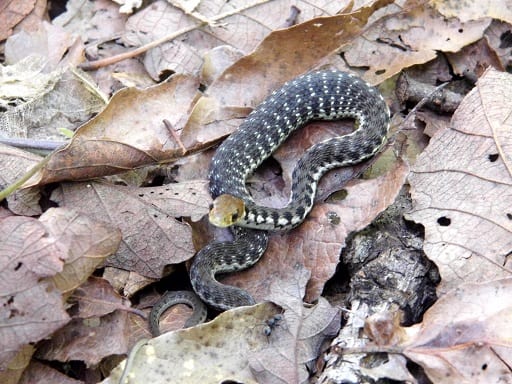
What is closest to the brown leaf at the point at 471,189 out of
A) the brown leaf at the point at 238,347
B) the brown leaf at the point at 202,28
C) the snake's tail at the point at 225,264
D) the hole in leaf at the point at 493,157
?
the hole in leaf at the point at 493,157

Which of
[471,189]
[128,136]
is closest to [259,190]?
[128,136]

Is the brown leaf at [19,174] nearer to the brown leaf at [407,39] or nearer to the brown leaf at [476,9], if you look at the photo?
the brown leaf at [407,39]

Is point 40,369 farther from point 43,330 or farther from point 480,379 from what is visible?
point 480,379

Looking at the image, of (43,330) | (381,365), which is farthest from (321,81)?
(43,330)

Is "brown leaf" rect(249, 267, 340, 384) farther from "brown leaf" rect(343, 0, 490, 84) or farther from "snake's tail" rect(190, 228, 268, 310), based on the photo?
"brown leaf" rect(343, 0, 490, 84)

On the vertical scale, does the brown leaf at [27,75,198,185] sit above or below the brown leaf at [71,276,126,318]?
above

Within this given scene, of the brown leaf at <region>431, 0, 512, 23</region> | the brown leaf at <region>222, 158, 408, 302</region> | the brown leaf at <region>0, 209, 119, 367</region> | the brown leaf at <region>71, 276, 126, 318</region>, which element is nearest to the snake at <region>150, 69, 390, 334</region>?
the brown leaf at <region>222, 158, 408, 302</region>

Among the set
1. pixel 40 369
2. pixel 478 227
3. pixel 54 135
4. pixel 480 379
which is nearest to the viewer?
pixel 480 379
